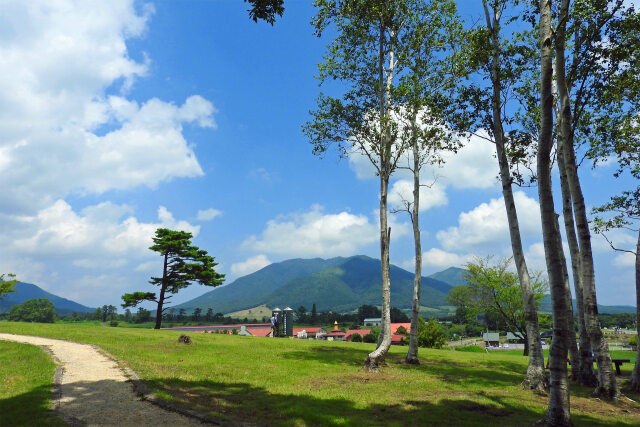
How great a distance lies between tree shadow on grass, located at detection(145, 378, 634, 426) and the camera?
901 centimetres

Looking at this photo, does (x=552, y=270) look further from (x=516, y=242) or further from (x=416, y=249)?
(x=416, y=249)

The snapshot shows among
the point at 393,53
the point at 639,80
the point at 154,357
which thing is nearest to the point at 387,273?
the point at 154,357

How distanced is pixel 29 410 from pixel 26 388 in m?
2.62

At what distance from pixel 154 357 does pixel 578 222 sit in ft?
60.7

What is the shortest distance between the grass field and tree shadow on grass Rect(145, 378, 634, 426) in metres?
0.03

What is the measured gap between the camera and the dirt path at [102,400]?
26.7 feet

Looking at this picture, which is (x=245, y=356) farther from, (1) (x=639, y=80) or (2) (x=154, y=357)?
(1) (x=639, y=80)

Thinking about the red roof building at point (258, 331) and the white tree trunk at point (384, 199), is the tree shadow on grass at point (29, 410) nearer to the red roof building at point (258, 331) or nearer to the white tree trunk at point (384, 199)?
the white tree trunk at point (384, 199)

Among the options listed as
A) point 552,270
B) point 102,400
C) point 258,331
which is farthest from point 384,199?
point 258,331

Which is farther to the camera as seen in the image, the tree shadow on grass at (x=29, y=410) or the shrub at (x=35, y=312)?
the shrub at (x=35, y=312)

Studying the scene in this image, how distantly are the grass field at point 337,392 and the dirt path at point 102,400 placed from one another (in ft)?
2.59

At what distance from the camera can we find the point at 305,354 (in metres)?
21.1

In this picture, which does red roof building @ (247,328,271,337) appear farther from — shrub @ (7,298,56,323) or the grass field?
shrub @ (7,298,56,323)

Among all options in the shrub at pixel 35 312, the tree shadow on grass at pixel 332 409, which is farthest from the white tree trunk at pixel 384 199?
the shrub at pixel 35 312
